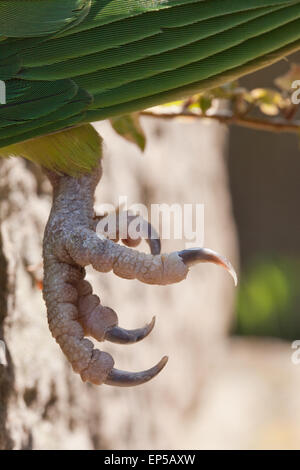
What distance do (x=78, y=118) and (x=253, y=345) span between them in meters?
3.11

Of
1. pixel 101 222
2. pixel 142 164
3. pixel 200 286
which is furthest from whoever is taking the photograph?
pixel 200 286

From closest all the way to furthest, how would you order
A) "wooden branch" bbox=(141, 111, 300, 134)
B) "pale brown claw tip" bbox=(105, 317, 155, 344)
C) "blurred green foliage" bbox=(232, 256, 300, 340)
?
"pale brown claw tip" bbox=(105, 317, 155, 344)
"wooden branch" bbox=(141, 111, 300, 134)
"blurred green foliage" bbox=(232, 256, 300, 340)

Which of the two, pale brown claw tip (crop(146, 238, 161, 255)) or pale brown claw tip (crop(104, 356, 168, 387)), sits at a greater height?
pale brown claw tip (crop(146, 238, 161, 255))

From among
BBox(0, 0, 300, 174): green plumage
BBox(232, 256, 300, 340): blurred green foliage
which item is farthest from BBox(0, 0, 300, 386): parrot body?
BBox(232, 256, 300, 340): blurred green foliage

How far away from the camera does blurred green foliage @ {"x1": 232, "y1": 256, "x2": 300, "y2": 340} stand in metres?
4.36

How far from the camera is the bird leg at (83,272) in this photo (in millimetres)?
1170

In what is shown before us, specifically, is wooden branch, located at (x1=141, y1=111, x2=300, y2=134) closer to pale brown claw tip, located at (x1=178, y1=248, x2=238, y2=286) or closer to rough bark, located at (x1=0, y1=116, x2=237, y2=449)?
rough bark, located at (x1=0, y1=116, x2=237, y2=449)

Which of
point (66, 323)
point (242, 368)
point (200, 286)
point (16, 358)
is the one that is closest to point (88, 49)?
point (66, 323)

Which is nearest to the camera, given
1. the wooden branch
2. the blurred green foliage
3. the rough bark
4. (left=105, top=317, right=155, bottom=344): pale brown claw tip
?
(left=105, top=317, right=155, bottom=344): pale brown claw tip

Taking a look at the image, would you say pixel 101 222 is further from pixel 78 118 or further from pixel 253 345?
pixel 253 345

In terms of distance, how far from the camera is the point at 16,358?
4.49 feet

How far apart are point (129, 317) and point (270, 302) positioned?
8.21 ft

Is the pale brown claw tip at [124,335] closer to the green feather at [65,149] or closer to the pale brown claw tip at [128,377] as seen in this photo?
the pale brown claw tip at [128,377]

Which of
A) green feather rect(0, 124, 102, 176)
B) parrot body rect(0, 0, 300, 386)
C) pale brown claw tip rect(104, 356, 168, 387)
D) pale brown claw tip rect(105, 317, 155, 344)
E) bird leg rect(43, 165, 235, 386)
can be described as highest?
parrot body rect(0, 0, 300, 386)
